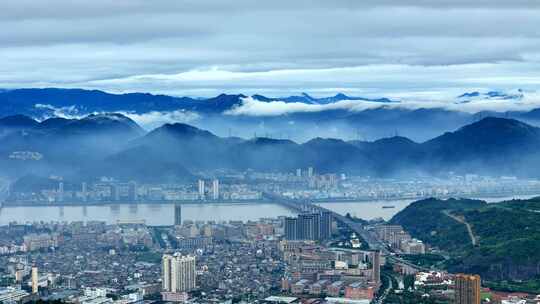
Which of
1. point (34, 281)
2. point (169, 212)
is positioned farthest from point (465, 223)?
point (169, 212)

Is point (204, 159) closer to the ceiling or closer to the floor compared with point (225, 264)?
closer to the ceiling

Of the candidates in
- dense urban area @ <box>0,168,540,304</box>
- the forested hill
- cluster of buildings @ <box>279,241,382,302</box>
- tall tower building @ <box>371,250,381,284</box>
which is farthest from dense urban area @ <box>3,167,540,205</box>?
tall tower building @ <box>371,250,381,284</box>

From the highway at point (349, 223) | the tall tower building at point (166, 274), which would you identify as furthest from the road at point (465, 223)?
the tall tower building at point (166, 274)

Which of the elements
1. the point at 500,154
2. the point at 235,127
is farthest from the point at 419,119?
the point at 500,154

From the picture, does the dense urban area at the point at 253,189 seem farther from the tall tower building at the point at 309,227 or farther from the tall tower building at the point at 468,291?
the tall tower building at the point at 468,291

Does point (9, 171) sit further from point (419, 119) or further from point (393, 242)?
point (419, 119)

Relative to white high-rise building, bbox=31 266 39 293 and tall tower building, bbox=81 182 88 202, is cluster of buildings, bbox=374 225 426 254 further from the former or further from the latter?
tall tower building, bbox=81 182 88 202
